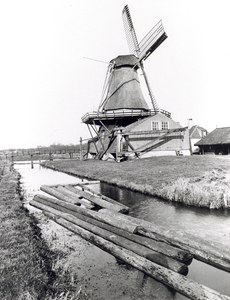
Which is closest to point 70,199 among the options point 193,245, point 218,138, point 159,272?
point 193,245

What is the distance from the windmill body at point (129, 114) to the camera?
24.3 metres

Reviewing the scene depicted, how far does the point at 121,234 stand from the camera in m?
5.64

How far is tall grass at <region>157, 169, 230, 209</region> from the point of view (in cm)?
886

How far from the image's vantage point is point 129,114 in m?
26.0

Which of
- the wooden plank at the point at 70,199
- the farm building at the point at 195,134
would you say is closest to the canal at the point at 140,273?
the wooden plank at the point at 70,199

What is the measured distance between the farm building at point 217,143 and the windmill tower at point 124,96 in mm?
7556

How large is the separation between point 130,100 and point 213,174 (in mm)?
17546

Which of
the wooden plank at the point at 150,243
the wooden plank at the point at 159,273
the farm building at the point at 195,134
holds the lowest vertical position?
the wooden plank at the point at 159,273

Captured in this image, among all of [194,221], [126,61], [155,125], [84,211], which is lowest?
[194,221]

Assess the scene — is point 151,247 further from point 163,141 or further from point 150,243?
point 163,141

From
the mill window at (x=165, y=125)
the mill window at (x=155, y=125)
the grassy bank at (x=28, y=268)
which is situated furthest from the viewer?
the mill window at (x=165, y=125)

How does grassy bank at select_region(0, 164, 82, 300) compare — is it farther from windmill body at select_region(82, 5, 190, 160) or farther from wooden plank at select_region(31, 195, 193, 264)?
windmill body at select_region(82, 5, 190, 160)

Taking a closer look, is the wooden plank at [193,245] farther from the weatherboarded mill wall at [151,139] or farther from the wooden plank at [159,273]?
the weatherboarded mill wall at [151,139]

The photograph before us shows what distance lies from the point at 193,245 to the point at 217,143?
2775 centimetres
